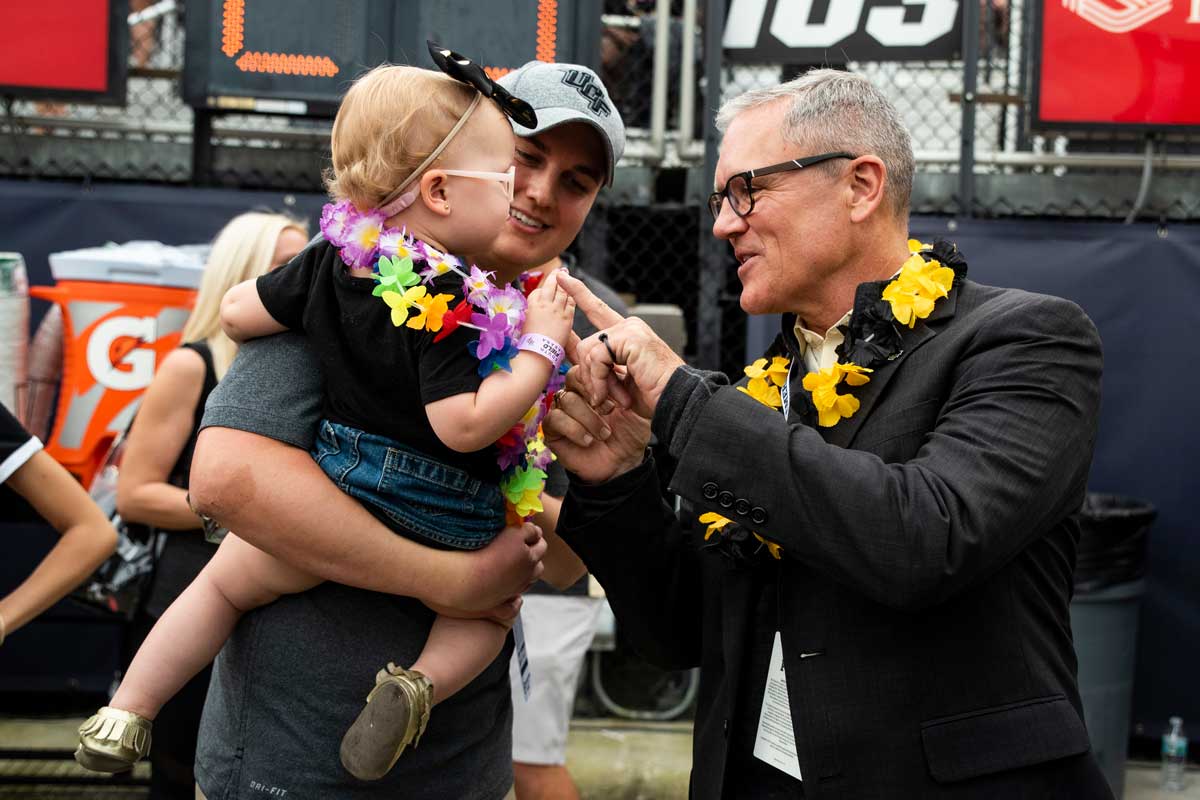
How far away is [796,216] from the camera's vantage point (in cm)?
204

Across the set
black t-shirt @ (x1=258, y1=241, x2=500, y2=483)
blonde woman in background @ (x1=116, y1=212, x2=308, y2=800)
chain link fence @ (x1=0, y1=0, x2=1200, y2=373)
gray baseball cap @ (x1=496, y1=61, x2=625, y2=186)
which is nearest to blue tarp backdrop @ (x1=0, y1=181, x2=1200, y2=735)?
chain link fence @ (x1=0, y1=0, x2=1200, y2=373)

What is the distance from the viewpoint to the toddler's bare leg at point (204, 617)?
201 centimetres

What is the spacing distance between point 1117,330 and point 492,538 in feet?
13.9

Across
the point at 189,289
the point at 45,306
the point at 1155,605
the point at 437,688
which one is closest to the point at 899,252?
the point at 437,688

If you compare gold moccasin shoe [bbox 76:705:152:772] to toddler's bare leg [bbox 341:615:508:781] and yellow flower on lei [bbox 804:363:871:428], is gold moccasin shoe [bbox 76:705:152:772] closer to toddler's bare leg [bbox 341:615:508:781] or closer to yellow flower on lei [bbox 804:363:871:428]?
toddler's bare leg [bbox 341:615:508:781]

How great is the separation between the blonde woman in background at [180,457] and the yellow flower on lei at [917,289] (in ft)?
6.59

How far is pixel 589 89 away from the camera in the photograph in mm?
2391

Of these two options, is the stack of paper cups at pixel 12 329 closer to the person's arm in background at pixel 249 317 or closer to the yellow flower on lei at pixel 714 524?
the person's arm in background at pixel 249 317

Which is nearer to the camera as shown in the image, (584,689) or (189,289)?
(189,289)

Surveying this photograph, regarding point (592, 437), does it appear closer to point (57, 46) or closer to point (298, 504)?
point (298, 504)

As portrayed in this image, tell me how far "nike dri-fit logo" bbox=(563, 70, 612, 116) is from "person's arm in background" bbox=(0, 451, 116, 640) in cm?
177

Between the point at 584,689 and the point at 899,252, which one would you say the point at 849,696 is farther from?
the point at 584,689

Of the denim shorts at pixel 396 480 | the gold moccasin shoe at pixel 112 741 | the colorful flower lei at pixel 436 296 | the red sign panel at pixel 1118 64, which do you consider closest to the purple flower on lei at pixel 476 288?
the colorful flower lei at pixel 436 296

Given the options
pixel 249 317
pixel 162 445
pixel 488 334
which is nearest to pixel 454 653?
pixel 488 334
